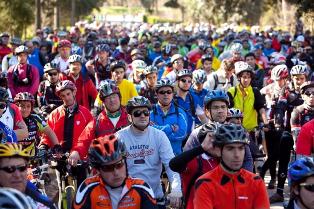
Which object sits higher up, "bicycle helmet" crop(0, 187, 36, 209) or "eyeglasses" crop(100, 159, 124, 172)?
"eyeglasses" crop(100, 159, 124, 172)

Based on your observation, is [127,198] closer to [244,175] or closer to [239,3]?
[244,175]

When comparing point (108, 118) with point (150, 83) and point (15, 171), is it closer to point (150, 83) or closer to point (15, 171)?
point (15, 171)

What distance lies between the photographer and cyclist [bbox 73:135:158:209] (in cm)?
484

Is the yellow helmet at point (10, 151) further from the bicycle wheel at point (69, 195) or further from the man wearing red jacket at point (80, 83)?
the man wearing red jacket at point (80, 83)

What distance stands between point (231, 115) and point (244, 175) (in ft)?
8.94

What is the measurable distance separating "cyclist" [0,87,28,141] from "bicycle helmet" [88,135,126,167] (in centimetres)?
273

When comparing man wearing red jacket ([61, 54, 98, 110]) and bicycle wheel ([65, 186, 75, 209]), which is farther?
man wearing red jacket ([61, 54, 98, 110])

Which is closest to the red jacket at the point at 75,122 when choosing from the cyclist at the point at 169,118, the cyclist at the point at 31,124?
the cyclist at the point at 31,124

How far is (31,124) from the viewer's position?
28.5 feet

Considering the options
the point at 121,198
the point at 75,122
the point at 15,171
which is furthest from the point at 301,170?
the point at 75,122

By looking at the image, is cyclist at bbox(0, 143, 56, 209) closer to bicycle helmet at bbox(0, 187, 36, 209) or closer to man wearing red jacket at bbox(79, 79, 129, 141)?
bicycle helmet at bbox(0, 187, 36, 209)

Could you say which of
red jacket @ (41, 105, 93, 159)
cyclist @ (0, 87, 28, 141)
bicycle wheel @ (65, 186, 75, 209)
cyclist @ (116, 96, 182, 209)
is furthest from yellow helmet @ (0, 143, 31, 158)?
red jacket @ (41, 105, 93, 159)

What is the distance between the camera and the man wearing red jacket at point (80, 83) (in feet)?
35.1

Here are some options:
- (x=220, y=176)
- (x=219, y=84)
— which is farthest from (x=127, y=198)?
(x=219, y=84)
